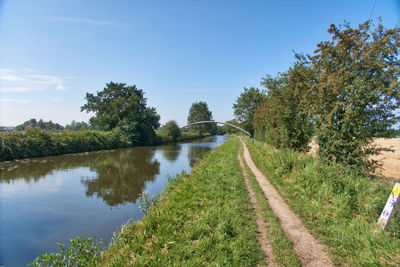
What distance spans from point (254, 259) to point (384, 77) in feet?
26.3

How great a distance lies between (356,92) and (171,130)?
49.5 meters

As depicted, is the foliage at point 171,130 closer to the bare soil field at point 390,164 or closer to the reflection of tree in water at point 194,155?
the reflection of tree in water at point 194,155

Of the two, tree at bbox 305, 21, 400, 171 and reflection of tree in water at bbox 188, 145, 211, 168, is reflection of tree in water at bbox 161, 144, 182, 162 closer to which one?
reflection of tree in water at bbox 188, 145, 211, 168

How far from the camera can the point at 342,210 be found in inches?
210

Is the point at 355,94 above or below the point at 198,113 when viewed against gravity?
below

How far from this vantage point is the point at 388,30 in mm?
7520

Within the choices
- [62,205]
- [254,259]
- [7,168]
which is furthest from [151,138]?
[254,259]

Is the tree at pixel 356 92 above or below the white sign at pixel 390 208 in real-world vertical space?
above

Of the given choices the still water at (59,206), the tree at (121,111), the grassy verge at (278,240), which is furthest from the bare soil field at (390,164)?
the tree at (121,111)

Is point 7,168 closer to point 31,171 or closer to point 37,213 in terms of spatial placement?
point 31,171

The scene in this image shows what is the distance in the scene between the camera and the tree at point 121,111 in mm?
38094

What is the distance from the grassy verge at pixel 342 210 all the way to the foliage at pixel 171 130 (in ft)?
156

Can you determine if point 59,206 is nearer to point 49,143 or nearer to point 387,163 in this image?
point 49,143

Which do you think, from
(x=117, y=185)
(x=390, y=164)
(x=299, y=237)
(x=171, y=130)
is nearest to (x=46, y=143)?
(x=117, y=185)
